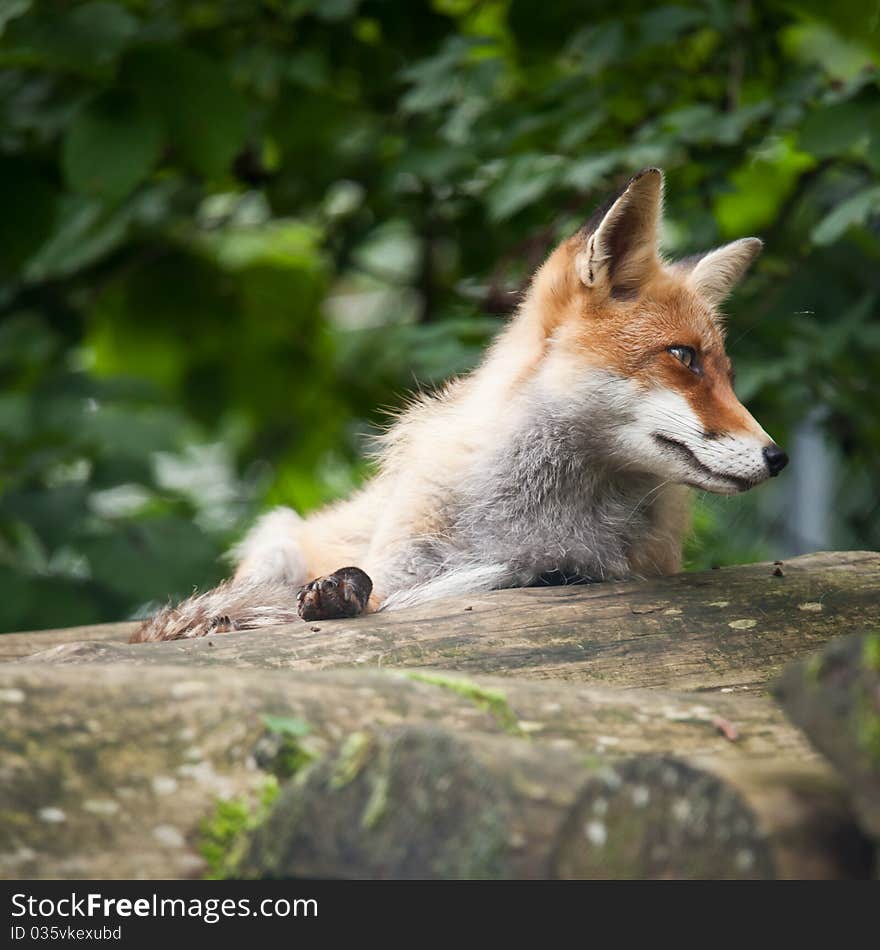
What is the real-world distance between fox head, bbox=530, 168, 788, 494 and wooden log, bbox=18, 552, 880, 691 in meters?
0.47

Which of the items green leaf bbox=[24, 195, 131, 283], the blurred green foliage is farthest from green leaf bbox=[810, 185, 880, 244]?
green leaf bbox=[24, 195, 131, 283]

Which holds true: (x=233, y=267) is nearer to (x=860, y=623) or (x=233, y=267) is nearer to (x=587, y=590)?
(x=587, y=590)

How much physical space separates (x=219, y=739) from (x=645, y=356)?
239 cm

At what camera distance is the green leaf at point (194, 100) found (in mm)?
5297

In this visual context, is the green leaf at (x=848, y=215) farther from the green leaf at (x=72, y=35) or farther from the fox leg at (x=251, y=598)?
the green leaf at (x=72, y=35)

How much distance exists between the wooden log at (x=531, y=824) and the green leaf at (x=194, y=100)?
4124 mm

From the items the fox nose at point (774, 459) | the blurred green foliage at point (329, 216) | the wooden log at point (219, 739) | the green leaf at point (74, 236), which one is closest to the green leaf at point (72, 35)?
the blurred green foliage at point (329, 216)

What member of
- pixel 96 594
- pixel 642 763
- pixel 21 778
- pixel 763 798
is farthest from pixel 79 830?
pixel 96 594

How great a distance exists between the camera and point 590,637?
12.1 ft

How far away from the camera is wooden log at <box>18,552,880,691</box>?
349cm

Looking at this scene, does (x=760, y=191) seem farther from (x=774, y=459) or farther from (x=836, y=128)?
(x=774, y=459)

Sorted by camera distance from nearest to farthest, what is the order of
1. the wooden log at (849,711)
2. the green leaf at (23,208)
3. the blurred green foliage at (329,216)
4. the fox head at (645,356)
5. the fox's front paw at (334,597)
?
the wooden log at (849,711)
the fox's front paw at (334,597)
the fox head at (645,356)
the blurred green foliage at (329,216)
the green leaf at (23,208)

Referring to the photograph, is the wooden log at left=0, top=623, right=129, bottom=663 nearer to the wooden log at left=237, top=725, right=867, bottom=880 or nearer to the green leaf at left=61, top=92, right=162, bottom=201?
the green leaf at left=61, top=92, right=162, bottom=201
